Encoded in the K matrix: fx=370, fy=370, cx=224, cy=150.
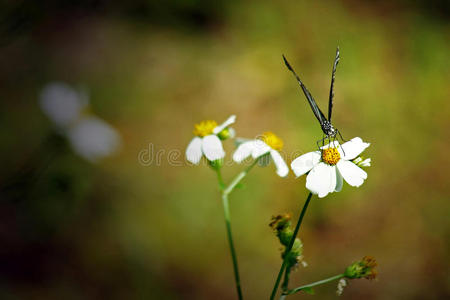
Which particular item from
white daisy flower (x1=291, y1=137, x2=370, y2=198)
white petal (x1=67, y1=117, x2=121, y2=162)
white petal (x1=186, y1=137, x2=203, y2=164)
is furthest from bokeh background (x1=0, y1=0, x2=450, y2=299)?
white daisy flower (x1=291, y1=137, x2=370, y2=198)

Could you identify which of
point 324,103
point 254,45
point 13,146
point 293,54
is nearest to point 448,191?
point 324,103

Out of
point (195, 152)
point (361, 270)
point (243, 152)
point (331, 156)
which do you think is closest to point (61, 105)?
point (195, 152)

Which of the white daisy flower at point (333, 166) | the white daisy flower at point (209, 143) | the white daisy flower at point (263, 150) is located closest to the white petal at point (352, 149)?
the white daisy flower at point (333, 166)

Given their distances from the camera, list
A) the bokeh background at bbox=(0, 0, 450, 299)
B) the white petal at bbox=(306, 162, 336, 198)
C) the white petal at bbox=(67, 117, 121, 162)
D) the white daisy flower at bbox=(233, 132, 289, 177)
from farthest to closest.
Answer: the bokeh background at bbox=(0, 0, 450, 299)
the white daisy flower at bbox=(233, 132, 289, 177)
the white petal at bbox=(67, 117, 121, 162)
the white petal at bbox=(306, 162, 336, 198)

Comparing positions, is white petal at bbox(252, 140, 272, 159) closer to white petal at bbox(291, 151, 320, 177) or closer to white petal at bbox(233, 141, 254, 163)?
white petal at bbox(233, 141, 254, 163)

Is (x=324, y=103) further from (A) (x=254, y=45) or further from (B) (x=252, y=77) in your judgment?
(A) (x=254, y=45)

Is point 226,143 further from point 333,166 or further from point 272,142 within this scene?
point 333,166

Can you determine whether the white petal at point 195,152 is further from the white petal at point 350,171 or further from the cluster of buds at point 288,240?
the white petal at point 350,171
